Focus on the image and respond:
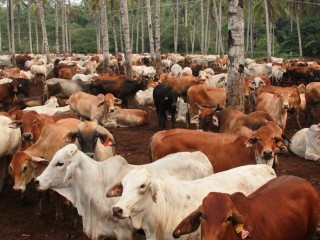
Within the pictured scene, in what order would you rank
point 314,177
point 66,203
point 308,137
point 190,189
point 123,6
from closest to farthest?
point 190,189
point 66,203
point 314,177
point 308,137
point 123,6

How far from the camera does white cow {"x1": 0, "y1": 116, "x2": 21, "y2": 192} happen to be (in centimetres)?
838

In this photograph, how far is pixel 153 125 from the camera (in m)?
15.4

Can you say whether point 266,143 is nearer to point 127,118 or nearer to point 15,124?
point 15,124

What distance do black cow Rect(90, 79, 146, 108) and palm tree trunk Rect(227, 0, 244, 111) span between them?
7.41 m

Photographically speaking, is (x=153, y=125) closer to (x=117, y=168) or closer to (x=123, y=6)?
(x=123, y=6)

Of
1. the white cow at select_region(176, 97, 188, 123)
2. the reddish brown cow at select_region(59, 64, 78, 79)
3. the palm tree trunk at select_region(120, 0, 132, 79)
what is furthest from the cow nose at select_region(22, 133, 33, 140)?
the reddish brown cow at select_region(59, 64, 78, 79)

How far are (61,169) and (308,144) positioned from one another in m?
6.78

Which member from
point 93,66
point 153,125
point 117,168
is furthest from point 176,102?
point 93,66

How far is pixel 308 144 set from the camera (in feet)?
35.8

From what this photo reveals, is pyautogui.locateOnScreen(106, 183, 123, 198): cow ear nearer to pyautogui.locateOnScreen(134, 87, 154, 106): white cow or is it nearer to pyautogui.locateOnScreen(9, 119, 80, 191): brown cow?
pyautogui.locateOnScreen(9, 119, 80, 191): brown cow

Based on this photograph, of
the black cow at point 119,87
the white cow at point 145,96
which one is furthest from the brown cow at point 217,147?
the white cow at point 145,96

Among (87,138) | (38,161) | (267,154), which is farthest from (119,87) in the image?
(267,154)

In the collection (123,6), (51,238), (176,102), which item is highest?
(123,6)

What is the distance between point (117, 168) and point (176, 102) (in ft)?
28.9
